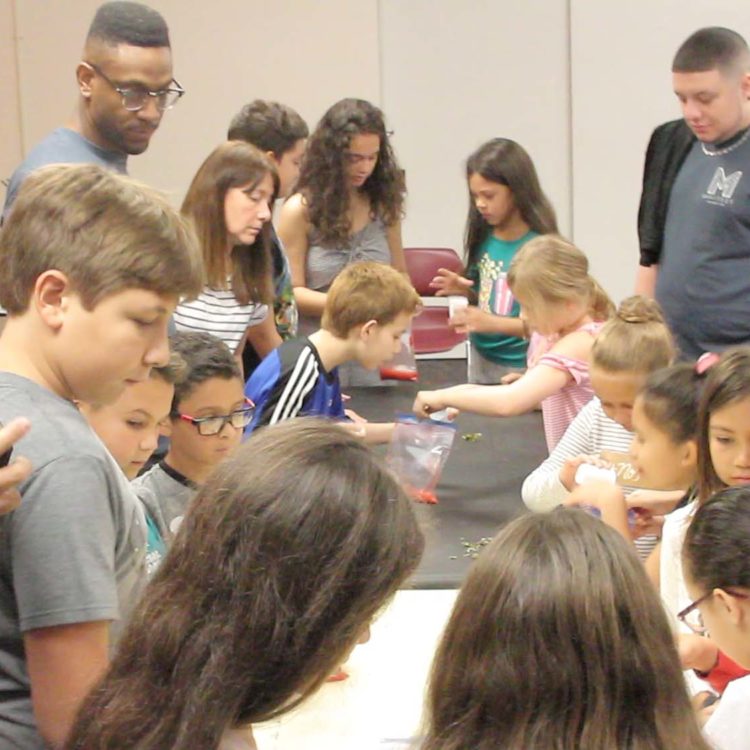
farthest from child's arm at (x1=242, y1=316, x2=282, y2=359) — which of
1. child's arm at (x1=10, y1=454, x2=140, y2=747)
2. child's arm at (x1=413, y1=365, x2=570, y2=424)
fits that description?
child's arm at (x1=10, y1=454, x2=140, y2=747)

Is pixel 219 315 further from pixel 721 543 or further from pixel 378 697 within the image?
pixel 721 543

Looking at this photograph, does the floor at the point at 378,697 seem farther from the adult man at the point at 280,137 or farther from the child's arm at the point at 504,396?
the adult man at the point at 280,137

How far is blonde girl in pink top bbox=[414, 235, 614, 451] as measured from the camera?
2936 mm

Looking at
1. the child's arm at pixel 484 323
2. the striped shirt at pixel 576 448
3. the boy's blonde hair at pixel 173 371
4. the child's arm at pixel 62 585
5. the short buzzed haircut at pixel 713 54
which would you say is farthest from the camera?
the child's arm at pixel 484 323

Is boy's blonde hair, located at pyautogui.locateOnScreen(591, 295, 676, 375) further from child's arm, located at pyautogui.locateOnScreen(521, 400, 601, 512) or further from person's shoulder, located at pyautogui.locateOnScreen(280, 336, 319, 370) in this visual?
person's shoulder, located at pyautogui.locateOnScreen(280, 336, 319, 370)

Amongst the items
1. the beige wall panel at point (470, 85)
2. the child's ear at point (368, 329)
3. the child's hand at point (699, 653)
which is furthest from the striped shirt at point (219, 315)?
the beige wall panel at point (470, 85)

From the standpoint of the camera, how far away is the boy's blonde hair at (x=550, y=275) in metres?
2.97

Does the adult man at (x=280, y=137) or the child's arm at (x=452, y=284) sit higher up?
the adult man at (x=280, y=137)

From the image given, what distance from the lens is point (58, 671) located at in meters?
1.13

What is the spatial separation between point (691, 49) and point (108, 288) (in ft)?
8.48

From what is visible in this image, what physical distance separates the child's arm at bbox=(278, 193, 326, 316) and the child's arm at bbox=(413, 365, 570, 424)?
0.89 metres

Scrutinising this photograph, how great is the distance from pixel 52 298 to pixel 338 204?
2705 mm

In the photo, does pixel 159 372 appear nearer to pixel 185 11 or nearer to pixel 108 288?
pixel 108 288

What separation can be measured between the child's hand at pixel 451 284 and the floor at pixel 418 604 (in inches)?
15.4
